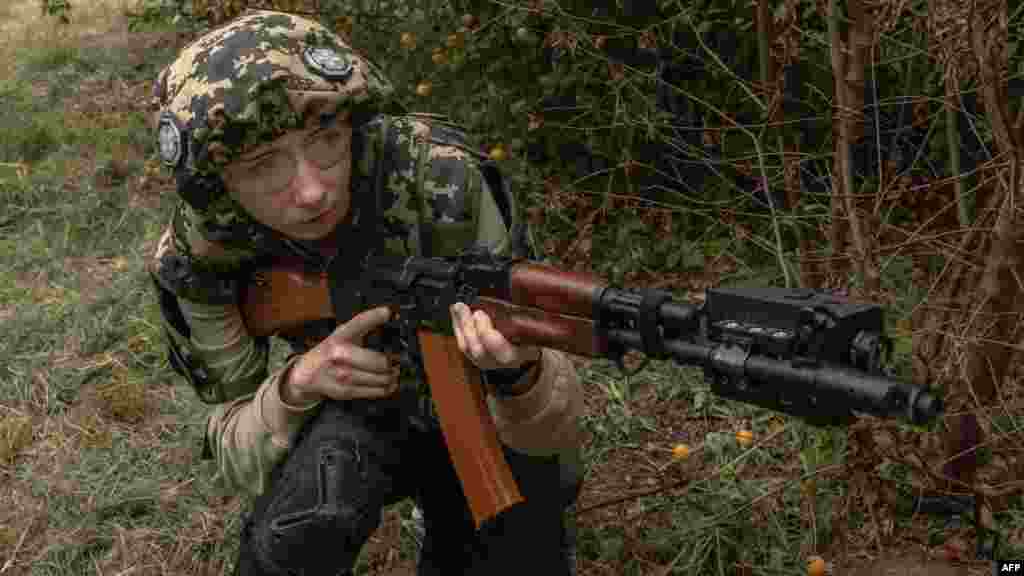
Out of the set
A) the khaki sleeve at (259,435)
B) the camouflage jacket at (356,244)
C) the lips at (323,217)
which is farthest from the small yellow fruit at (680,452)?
the lips at (323,217)

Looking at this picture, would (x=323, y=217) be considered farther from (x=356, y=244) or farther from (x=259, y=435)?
(x=259, y=435)

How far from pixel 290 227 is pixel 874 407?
1.23 m

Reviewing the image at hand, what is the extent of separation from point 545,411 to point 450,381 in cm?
21

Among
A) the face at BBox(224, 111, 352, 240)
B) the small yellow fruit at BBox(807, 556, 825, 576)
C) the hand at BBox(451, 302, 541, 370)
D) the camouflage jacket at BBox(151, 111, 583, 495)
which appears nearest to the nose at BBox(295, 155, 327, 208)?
the face at BBox(224, 111, 352, 240)

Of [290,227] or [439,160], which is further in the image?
[439,160]

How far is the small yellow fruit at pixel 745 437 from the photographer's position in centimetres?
306

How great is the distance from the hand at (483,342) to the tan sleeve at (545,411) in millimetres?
227

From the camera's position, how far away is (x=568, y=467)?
2.62 m

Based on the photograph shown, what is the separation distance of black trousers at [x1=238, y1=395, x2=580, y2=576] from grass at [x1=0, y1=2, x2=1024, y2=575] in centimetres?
41

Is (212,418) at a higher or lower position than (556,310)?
lower

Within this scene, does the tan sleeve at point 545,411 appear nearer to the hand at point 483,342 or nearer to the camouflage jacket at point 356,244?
the camouflage jacket at point 356,244

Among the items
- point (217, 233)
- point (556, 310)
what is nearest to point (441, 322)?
point (556, 310)

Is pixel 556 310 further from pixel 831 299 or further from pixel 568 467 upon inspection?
pixel 568 467

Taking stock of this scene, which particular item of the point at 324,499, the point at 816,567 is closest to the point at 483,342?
the point at 324,499
